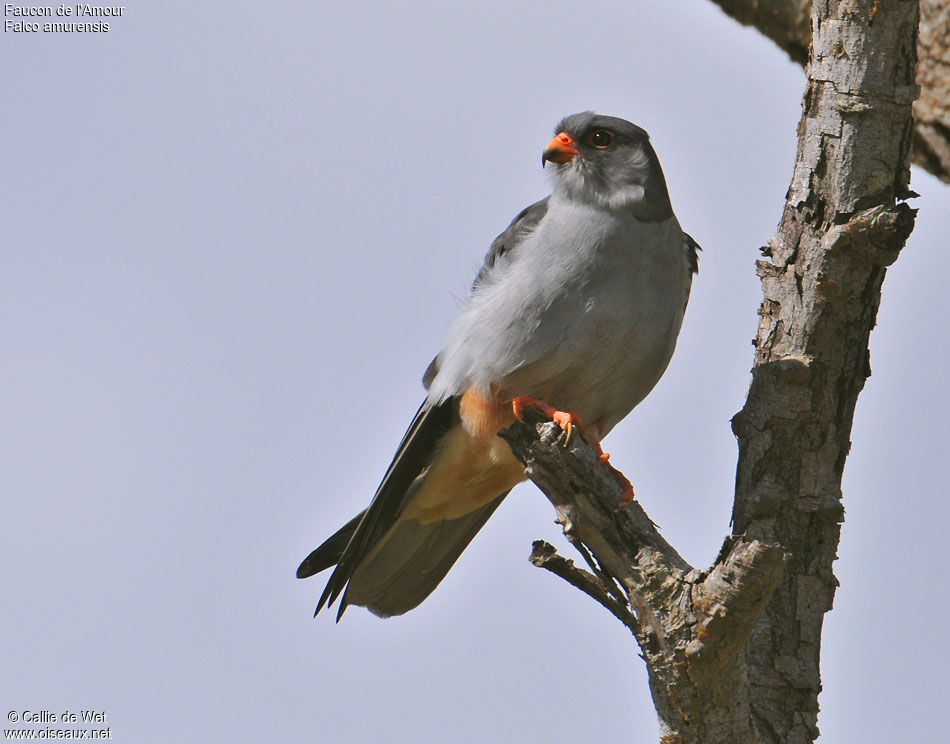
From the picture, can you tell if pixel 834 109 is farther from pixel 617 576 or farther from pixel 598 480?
pixel 617 576

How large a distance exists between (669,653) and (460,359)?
1.89 meters

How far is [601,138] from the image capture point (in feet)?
17.4

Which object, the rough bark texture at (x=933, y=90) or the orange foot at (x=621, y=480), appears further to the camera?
the rough bark texture at (x=933, y=90)

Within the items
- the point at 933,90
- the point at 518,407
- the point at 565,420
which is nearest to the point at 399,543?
the point at 518,407

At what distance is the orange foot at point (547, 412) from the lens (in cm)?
428

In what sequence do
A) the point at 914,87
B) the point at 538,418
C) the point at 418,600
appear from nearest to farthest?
1. the point at 914,87
2. the point at 538,418
3. the point at 418,600

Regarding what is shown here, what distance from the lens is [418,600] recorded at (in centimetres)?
545

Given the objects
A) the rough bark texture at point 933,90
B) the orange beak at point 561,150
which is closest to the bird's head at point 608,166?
the orange beak at point 561,150

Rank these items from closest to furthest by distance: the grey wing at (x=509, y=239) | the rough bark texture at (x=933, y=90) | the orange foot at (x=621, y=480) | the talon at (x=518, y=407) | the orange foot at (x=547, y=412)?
1. the orange foot at (x=621, y=480)
2. the orange foot at (x=547, y=412)
3. the talon at (x=518, y=407)
4. the grey wing at (x=509, y=239)
5. the rough bark texture at (x=933, y=90)

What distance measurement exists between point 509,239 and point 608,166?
0.60 metres

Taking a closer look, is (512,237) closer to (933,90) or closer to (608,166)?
(608,166)

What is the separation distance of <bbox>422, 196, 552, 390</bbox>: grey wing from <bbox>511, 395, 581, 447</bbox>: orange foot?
2.26ft

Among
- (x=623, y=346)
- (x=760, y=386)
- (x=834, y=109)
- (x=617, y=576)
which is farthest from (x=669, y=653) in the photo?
(x=834, y=109)

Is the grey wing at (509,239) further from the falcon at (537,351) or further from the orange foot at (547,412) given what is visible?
the orange foot at (547,412)
